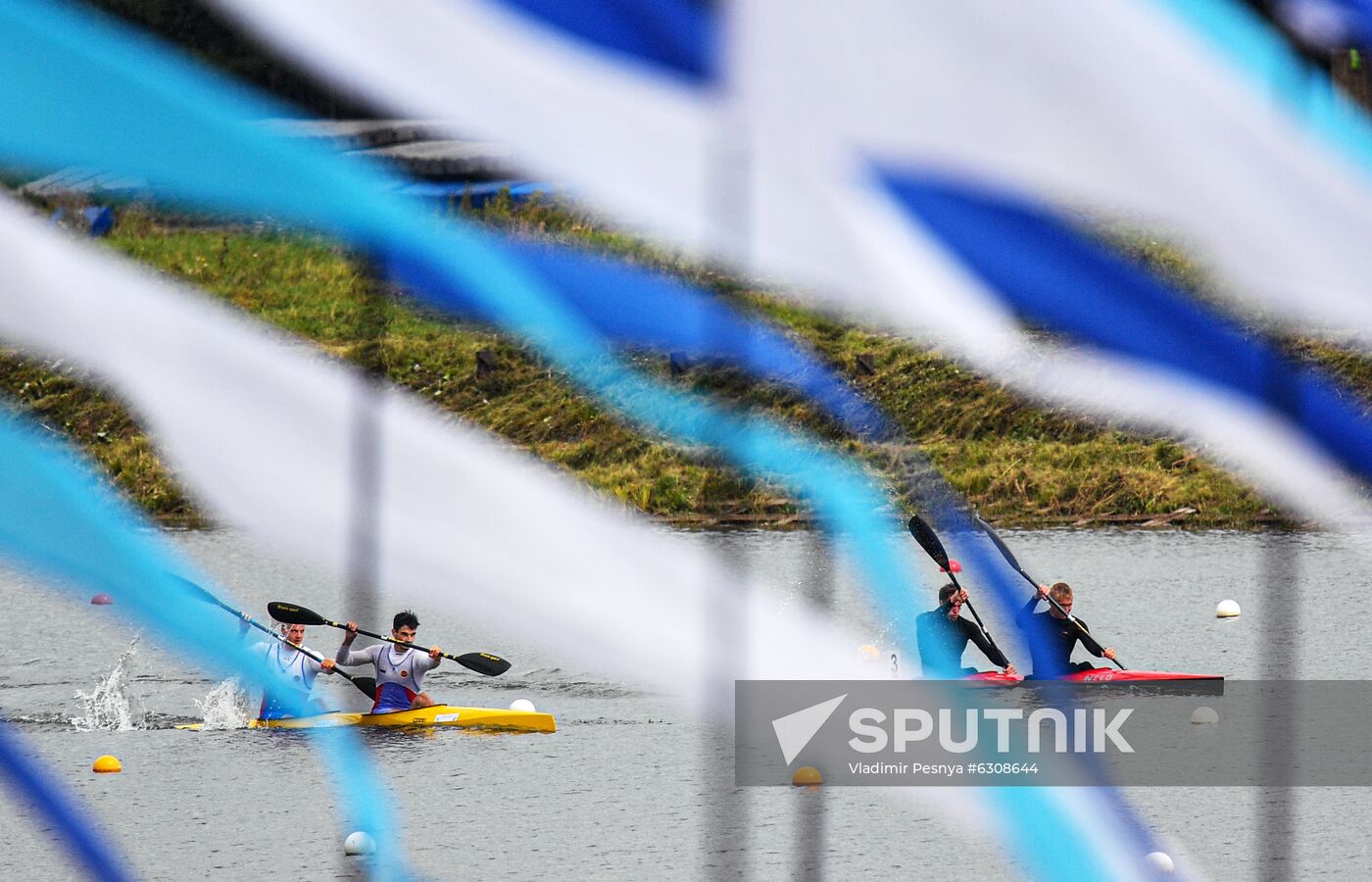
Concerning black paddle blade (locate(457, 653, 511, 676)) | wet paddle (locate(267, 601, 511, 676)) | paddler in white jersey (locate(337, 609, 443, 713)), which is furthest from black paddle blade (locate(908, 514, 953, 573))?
paddler in white jersey (locate(337, 609, 443, 713))

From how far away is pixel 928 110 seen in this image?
600cm

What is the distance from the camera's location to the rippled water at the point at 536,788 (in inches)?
408

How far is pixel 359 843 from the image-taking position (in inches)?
352

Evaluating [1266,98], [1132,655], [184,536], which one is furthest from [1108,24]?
[1132,655]

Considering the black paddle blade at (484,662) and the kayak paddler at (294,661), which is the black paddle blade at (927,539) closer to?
the black paddle blade at (484,662)

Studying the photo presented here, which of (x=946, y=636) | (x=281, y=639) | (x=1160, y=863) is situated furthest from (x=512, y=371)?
(x=946, y=636)

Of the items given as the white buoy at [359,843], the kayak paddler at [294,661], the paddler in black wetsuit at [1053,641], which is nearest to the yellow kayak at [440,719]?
the kayak paddler at [294,661]

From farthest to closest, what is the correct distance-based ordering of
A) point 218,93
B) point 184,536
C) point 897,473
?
1. point 897,473
2. point 184,536
3. point 218,93

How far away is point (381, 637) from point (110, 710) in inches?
213

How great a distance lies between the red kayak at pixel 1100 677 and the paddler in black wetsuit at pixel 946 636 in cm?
11

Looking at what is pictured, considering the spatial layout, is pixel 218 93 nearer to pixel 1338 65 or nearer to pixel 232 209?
pixel 232 209

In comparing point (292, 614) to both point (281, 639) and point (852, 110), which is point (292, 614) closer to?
point (281, 639)

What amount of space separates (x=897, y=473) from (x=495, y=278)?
2.85 meters

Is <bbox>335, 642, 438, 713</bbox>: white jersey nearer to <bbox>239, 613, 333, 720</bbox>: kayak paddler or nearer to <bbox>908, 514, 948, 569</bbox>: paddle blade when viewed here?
<bbox>239, 613, 333, 720</bbox>: kayak paddler
